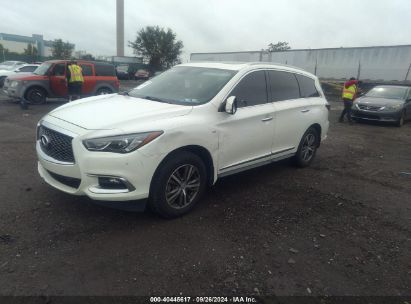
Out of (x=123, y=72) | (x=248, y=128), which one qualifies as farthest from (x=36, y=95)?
(x=123, y=72)

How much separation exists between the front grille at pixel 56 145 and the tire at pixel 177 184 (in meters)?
0.92

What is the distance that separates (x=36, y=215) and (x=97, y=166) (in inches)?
44.4

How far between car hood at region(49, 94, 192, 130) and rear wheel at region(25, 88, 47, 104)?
9.71m

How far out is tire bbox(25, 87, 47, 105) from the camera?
41.7 feet

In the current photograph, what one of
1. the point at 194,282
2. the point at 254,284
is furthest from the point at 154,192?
the point at 254,284

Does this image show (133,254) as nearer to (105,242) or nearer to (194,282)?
(105,242)

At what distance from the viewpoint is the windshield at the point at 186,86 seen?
14.1 ft

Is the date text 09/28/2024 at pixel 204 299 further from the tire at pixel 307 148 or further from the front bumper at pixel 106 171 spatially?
the tire at pixel 307 148

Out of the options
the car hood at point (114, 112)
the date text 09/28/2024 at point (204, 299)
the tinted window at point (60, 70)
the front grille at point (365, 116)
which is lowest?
the date text 09/28/2024 at point (204, 299)

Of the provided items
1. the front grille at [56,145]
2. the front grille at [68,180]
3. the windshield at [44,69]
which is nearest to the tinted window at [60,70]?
the windshield at [44,69]

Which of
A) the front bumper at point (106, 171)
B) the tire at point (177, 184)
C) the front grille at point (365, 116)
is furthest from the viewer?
the front grille at point (365, 116)

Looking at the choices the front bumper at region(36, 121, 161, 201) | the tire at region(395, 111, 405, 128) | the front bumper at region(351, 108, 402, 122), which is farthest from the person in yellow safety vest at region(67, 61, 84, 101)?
the tire at region(395, 111, 405, 128)

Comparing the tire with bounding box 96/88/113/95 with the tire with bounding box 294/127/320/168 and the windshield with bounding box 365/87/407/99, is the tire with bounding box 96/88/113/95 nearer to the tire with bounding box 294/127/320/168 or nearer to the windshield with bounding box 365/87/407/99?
the tire with bounding box 294/127/320/168

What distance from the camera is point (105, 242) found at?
11.1ft
